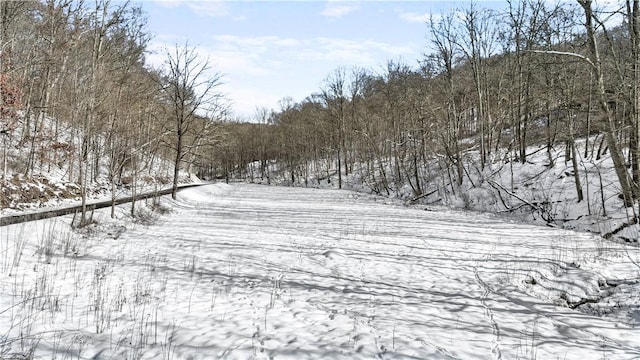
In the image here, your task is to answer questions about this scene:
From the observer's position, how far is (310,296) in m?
7.41

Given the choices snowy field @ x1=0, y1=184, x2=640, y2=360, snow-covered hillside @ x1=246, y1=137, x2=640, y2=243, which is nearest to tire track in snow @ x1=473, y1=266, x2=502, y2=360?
snowy field @ x1=0, y1=184, x2=640, y2=360

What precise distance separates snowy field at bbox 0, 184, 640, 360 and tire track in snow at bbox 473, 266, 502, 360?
0.10 feet

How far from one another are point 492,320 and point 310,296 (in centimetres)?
318

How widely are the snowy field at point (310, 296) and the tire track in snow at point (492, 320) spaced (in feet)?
0.10

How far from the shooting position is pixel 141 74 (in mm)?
36656

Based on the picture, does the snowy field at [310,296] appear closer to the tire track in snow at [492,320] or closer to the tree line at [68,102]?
the tire track in snow at [492,320]

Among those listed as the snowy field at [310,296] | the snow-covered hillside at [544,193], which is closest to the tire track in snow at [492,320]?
the snowy field at [310,296]

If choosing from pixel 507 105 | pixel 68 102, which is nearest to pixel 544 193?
pixel 507 105

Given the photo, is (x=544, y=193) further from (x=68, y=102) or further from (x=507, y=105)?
(x=68, y=102)

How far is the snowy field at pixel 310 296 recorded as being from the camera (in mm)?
5188

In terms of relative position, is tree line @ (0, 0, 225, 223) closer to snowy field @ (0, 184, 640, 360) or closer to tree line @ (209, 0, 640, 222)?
snowy field @ (0, 184, 640, 360)

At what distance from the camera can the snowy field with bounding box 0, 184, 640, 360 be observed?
519 cm

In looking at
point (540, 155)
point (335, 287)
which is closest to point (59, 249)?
point (335, 287)

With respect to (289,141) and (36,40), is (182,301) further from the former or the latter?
(289,141)
